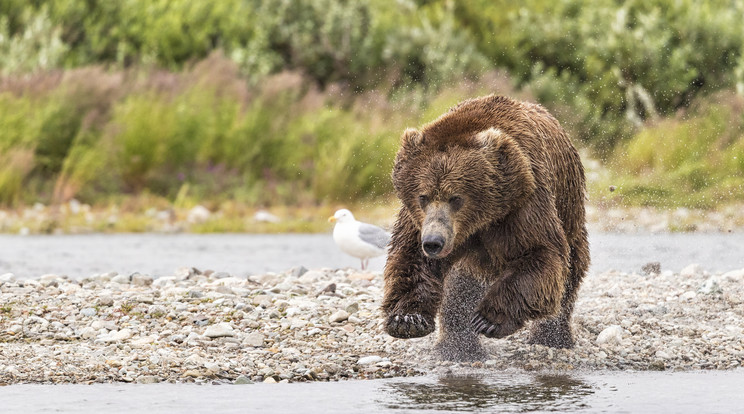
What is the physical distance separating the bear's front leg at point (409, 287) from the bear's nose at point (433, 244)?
1.19ft

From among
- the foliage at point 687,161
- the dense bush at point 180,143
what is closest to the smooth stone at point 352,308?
the dense bush at point 180,143

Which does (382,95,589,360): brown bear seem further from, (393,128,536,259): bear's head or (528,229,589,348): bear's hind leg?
(528,229,589,348): bear's hind leg

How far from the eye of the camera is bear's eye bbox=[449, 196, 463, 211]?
5.83 m

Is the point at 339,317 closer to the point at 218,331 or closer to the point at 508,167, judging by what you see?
the point at 218,331

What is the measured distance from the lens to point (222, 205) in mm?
16156

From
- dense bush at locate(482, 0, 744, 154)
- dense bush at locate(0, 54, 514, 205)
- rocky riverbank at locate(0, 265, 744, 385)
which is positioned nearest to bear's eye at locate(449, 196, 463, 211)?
rocky riverbank at locate(0, 265, 744, 385)

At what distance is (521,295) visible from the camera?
5.86 meters

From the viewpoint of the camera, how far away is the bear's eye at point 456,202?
583cm

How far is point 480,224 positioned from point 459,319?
3.28 ft

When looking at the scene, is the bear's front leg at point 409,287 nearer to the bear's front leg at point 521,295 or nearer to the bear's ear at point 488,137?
the bear's front leg at point 521,295

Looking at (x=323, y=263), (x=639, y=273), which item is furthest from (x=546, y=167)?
(x=323, y=263)

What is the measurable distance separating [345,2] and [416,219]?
686 inches

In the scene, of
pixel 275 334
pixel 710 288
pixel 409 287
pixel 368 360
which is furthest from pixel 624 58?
pixel 409 287

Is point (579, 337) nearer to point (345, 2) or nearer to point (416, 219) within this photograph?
point (416, 219)
